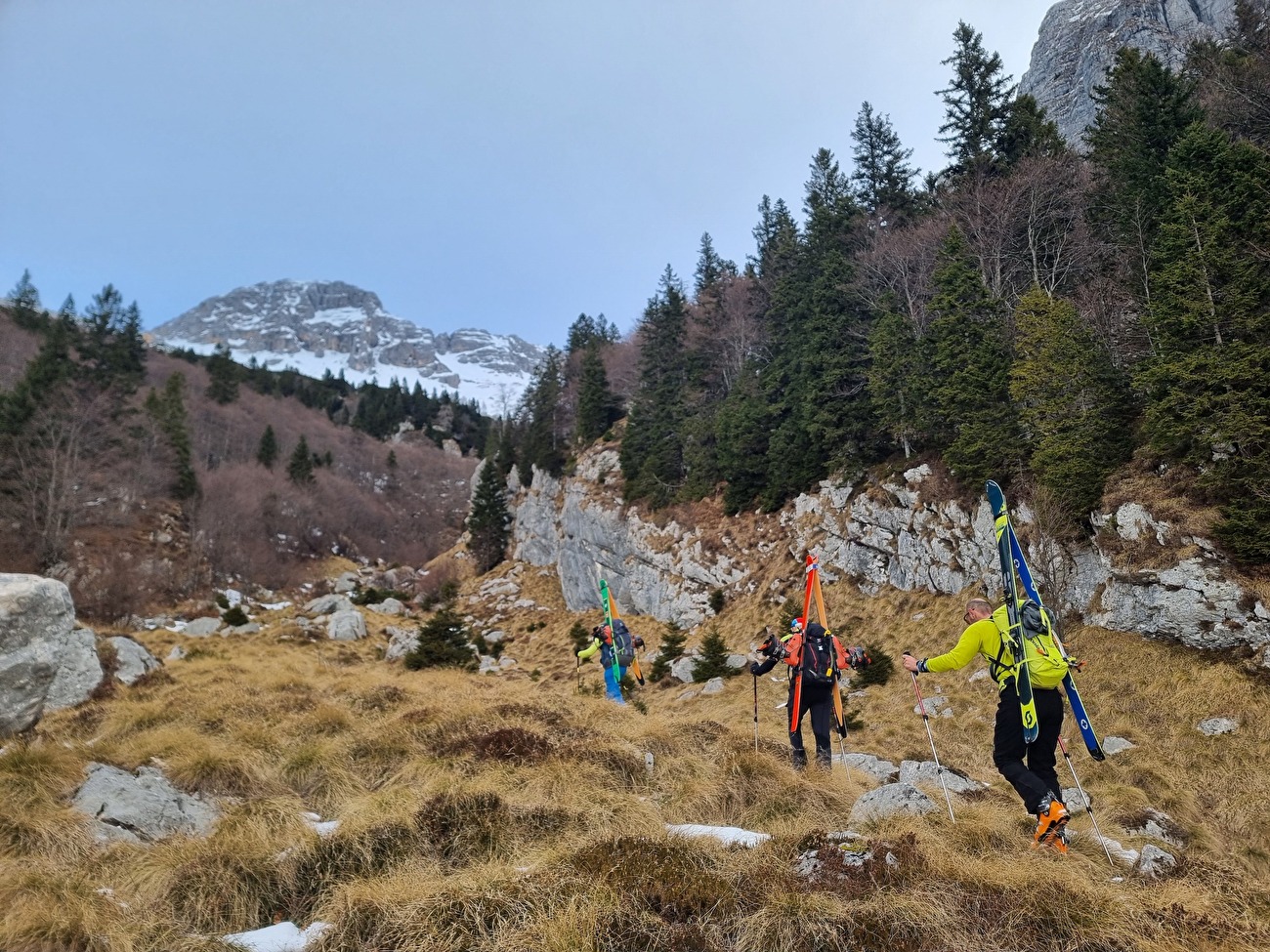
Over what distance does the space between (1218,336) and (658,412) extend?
2759 centimetres

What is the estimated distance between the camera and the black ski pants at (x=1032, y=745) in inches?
216

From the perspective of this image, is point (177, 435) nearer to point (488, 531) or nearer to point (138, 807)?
point (488, 531)

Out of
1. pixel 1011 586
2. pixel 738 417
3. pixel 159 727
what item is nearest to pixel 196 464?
pixel 738 417

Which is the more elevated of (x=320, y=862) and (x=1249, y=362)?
(x=1249, y=362)

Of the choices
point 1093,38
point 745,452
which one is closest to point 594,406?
point 745,452

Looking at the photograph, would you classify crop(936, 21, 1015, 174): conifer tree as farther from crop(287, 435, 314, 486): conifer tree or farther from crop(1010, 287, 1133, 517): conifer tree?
crop(287, 435, 314, 486): conifer tree

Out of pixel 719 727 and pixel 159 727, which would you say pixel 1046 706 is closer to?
pixel 719 727

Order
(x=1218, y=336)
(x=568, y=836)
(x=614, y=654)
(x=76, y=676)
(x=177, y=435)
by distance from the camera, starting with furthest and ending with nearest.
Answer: (x=177, y=435)
(x=614, y=654)
(x=1218, y=336)
(x=76, y=676)
(x=568, y=836)

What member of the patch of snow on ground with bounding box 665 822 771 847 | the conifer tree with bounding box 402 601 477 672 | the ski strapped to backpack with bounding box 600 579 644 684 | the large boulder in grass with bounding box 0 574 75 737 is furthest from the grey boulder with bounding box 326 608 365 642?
the patch of snow on ground with bounding box 665 822 771 847

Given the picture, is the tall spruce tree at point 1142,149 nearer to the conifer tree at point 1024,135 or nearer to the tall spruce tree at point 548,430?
the conifer tree at point 1024,135

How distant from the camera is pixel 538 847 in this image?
4785 mm

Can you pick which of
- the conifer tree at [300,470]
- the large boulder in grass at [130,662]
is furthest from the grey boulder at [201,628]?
the conifer tree at [300,470]

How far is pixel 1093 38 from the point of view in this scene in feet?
226

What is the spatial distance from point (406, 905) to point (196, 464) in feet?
231
